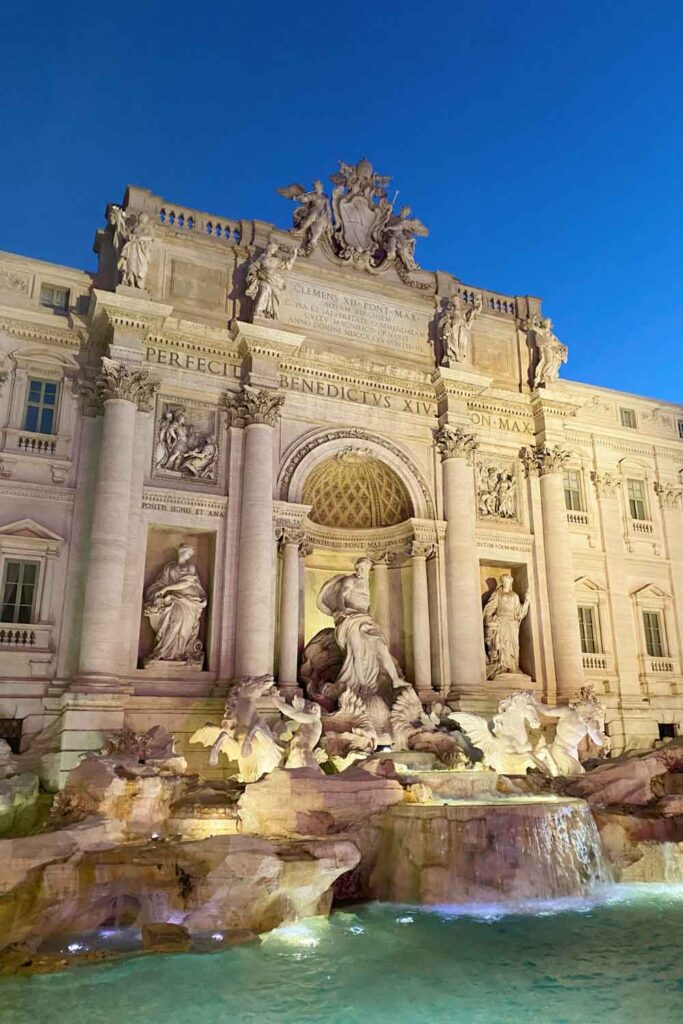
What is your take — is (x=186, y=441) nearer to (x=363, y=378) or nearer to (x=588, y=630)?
→ (x=363, y=378)

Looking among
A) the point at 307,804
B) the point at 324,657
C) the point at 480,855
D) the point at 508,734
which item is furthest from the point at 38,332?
the point at 480,855

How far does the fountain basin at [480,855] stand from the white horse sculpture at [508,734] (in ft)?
12.3

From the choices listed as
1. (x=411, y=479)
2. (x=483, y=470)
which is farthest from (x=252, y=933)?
(x=483, y=470)

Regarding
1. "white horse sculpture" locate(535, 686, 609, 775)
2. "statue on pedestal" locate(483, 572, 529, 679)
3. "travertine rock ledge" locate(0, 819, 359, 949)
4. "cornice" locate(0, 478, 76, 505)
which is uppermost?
"cornice" locate(0, 478, 76, 505)

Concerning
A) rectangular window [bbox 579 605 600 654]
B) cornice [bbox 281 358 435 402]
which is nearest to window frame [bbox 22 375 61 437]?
cornice [bbox 281 358 435 402]

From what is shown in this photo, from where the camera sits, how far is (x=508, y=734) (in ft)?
51.4

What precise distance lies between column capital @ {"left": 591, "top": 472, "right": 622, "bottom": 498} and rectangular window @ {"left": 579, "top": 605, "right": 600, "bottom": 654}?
11.2 feet

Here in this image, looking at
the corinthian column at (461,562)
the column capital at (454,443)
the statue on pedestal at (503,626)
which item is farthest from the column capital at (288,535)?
the statue on pedestal at (503,626)

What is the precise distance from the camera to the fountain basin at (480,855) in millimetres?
10984

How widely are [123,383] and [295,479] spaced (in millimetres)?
4408

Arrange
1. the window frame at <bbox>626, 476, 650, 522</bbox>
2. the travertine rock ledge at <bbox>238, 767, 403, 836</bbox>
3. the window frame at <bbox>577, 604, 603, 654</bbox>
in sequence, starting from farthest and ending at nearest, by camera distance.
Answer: the window frame at <bbox>626, 476, 650, 522</bbox> → the window frame at <bbox>577, 604, 603, 654</bbox> → the travertine rock ledge at <bbox>238, 767, 403, 836</bbox>

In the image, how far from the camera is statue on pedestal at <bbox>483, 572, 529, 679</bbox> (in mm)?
20109

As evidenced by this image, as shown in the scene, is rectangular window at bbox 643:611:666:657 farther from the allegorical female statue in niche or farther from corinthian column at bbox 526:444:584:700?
the allegorical female statue in niche

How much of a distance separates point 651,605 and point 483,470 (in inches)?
256
